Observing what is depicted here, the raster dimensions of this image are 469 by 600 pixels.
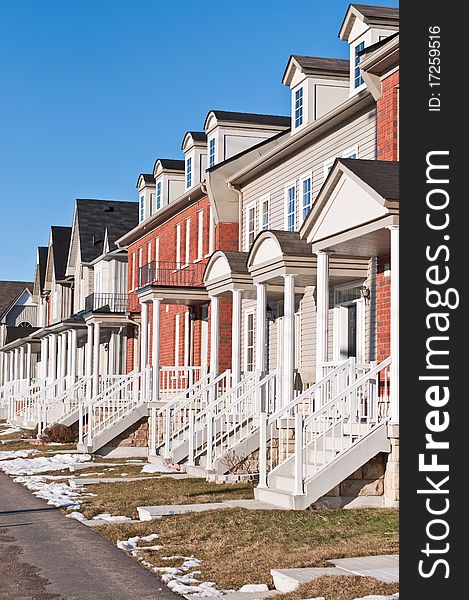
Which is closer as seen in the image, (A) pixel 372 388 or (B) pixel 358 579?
(B) pixel 358 579

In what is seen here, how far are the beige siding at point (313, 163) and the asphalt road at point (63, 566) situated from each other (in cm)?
932

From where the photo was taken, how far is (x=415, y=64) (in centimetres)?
676

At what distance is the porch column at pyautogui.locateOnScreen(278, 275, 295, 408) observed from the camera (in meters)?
19.2

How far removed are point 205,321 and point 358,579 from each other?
69.7 feet

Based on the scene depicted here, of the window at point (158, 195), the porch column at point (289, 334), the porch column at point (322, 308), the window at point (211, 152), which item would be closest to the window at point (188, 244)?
the window at point (211, 152)

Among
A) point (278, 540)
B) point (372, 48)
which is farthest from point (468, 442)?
point (372, 48)

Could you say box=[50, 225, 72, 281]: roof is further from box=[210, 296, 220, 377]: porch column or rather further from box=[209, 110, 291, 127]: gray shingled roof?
box=[210, 296, 220, 377]: porch column

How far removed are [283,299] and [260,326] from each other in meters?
3.57

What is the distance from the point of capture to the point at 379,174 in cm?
1548

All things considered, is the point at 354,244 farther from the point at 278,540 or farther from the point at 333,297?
the point at 278,540

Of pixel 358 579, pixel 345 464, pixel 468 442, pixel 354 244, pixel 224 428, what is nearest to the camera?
pixel 468 442

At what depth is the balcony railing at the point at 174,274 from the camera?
30.5 meters

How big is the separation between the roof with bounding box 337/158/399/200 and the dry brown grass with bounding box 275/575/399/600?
6677 mm

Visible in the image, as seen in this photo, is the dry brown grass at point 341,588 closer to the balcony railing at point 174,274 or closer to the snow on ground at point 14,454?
the snow on ground at point 14,454
